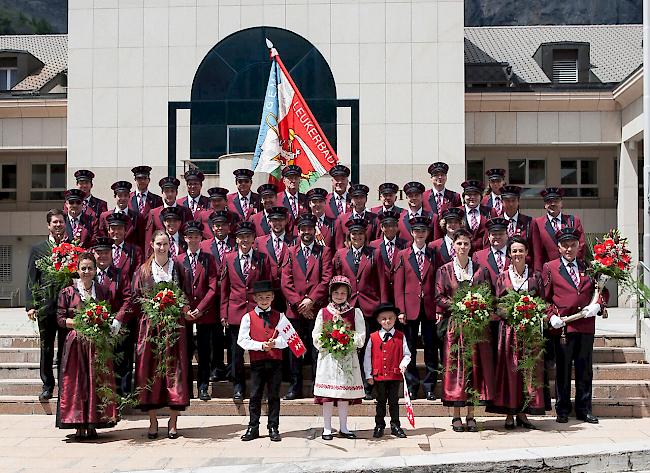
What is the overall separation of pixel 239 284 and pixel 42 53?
25086 millimetres

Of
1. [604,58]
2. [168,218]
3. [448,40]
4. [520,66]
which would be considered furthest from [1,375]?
[604,58]

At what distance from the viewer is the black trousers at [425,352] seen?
10477 mm

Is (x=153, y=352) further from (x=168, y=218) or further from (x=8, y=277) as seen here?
(x=8, y=277)

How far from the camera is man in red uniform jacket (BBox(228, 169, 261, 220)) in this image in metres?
12.5

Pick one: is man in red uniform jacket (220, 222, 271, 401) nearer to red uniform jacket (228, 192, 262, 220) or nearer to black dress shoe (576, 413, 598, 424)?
red uniform jacket (228, 192, 262, 220)

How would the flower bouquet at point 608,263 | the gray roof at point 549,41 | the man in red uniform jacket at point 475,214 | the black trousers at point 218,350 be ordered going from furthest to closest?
the gray roof at point 549,41 → the man in red uniform jacket at point 475,214 → the black trousers at point 218,350 → the flower bouquet at point 608,263

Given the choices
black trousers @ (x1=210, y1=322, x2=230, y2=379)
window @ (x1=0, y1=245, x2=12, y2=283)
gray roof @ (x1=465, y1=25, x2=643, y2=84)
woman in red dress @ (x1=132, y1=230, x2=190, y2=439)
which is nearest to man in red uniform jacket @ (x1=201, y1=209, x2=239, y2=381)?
black trousers @ (x1=210, y1=322, x2=230, y2=379)

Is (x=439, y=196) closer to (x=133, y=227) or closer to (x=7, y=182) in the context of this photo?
(x=133, y=227)

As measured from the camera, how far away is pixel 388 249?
10805 mm

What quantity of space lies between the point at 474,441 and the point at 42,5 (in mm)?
55319

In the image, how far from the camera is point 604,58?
2897cm

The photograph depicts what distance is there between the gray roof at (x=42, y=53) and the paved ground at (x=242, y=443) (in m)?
19.3

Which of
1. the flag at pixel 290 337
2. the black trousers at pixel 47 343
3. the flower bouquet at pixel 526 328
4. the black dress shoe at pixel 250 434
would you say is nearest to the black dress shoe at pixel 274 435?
the black dress shoe at pixel 250 434

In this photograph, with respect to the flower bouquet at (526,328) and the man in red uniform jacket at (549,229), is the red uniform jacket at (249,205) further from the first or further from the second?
the flower bouquet at (526,328)
